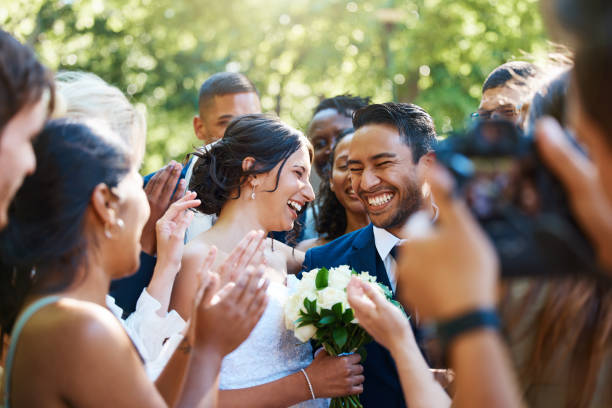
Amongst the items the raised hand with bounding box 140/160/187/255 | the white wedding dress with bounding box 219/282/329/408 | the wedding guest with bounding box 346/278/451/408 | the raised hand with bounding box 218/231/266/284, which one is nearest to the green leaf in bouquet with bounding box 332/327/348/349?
the white wedding dress with bounding box 219/282/329/408

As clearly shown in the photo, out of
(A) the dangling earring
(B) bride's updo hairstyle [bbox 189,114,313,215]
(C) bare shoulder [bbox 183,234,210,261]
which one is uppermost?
(A) the dangling earring

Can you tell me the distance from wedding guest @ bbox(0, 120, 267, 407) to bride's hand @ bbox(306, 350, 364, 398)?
113cm

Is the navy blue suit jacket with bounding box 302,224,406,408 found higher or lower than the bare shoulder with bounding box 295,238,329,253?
higher

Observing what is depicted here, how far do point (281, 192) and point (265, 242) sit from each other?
42cm

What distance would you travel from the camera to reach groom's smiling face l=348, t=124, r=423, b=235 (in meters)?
4.84

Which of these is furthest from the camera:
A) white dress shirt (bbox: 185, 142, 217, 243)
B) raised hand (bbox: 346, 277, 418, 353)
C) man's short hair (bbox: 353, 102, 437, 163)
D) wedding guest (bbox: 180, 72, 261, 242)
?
wedding guest (bbox: 180, 72, 261, 242)

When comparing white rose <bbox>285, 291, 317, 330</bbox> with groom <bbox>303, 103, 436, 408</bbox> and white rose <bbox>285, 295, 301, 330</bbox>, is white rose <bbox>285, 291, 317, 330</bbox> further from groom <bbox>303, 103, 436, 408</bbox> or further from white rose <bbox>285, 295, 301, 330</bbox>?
groom <bbox>303, 103, 436, 408</bbox>

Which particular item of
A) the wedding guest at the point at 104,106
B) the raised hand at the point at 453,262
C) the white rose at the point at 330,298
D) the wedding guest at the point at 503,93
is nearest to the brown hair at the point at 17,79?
the wedding guest at the point at 104,106

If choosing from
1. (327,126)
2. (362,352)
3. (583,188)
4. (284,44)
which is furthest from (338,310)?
(284,44)

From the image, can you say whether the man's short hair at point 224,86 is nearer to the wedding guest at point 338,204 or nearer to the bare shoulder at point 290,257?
the wedding guest at point 338,204

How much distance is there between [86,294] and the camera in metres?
2.38

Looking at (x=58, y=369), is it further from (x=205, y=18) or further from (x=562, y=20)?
(x=205, y=18)


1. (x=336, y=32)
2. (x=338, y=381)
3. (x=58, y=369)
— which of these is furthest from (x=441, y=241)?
(x=336, y=32)

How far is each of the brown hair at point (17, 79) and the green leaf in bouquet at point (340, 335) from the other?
6.98 feet
